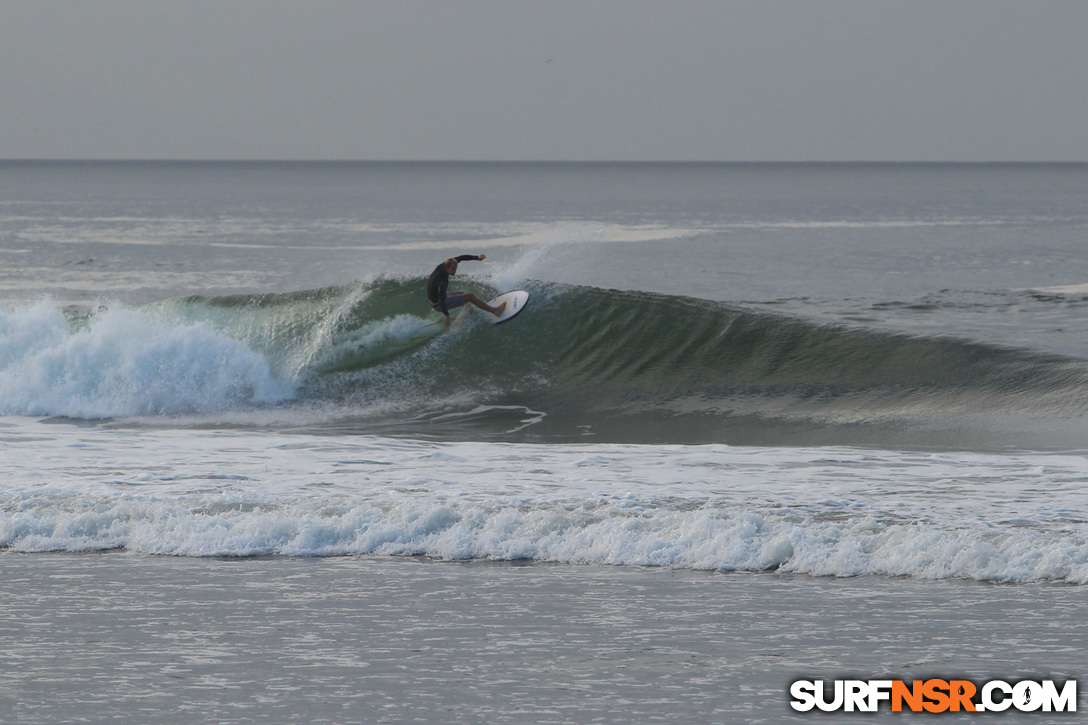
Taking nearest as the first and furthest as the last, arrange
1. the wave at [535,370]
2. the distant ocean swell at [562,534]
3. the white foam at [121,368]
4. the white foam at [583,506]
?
the distant ocean swell at [562,534] → the white foam at [583,506] → the wave at [535,370] → the white foam at [121,368]

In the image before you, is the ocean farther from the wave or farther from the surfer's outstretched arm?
the surfer's outstretched arm

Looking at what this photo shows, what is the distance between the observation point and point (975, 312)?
26609 mm

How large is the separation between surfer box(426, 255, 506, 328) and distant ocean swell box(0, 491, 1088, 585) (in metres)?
7.33

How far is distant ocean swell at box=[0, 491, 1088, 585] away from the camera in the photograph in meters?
7.81

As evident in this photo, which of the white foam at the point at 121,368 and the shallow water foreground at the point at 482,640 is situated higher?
the white foam at the point at 121,368

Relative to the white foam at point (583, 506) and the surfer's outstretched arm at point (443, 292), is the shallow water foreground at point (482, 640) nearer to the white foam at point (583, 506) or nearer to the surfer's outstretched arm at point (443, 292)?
the white foam at point (583, 506)

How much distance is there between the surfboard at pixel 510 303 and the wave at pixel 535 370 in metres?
0.21

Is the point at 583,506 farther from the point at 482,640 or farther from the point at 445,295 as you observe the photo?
the point at 445,295

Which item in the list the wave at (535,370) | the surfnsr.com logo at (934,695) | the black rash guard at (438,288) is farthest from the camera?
the black rash guard at (438,288)

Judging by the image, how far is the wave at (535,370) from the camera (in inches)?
571

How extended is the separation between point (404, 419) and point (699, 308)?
5.88 meters

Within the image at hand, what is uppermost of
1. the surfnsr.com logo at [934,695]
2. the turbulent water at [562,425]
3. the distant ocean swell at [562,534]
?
the turbulent water at [562,425]

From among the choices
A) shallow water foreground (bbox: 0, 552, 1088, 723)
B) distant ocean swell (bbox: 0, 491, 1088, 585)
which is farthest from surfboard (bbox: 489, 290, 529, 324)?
shallow water foreground (bbox: 0, 552, 1088, 723)

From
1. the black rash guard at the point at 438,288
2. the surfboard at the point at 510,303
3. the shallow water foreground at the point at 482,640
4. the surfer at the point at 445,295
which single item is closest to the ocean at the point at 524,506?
the shallow water foreground at the point at 482,640
